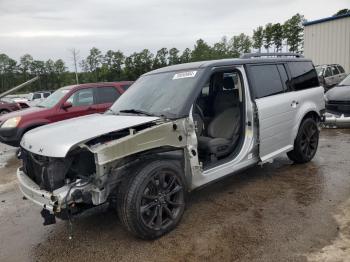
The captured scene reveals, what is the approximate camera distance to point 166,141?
3.67 meters

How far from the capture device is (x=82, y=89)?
8922mm

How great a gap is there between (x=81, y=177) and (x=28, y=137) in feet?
3.09

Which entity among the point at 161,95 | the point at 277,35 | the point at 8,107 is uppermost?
the point at 277,35

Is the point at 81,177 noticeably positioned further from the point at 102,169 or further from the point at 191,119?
the point at 191,119

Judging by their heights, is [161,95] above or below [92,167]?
above

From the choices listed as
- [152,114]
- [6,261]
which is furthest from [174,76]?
[6,261]

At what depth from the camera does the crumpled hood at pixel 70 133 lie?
3262 millimetres

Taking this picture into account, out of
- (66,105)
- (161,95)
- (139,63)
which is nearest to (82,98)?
(66,105)

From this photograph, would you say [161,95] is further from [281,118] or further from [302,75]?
[302,75]

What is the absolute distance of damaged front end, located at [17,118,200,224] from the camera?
3215mm

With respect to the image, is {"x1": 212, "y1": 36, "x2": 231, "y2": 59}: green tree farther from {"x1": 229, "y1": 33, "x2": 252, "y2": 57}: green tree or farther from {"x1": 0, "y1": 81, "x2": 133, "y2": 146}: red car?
{"x1": 0, "y1": 81, "x2": 133, "y2": 146}: red car

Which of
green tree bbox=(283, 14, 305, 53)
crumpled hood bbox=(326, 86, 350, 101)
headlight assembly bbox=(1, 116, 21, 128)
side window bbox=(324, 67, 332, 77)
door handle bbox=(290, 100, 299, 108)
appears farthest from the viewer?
green tree bbox=(283, 14, 305, 53)

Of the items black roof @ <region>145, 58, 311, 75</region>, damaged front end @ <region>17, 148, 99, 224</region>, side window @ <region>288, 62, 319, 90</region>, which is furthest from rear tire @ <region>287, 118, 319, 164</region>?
damaged front end @ <region>17, 148, 99, 224</region>

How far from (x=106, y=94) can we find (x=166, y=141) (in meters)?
5.95
